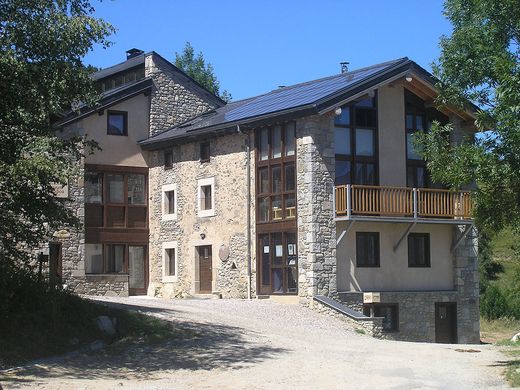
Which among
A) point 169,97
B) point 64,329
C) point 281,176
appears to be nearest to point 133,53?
point 169,97

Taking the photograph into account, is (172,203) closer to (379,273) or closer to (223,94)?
A: (379,273)

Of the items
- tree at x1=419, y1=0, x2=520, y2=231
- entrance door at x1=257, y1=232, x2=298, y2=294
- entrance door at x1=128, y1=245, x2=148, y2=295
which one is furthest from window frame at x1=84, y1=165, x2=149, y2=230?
tree at x1=419, y1=0, x2=520, y2=231

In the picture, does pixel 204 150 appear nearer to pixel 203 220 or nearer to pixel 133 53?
pixel 203 220

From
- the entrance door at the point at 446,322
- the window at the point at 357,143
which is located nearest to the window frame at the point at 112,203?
the window at the point at 357,143

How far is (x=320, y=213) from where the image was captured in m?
27.9

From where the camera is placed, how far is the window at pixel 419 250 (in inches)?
1189

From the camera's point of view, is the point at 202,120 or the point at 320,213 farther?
the point at 202,120

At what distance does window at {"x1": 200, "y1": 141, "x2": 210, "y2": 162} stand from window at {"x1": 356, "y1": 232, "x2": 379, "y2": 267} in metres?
6.85

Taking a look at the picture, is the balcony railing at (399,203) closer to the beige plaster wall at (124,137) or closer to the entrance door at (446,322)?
the entrance door at (446,322)

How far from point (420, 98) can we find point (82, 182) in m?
12.8

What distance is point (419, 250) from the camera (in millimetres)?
30469

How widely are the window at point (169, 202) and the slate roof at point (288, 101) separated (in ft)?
5.74

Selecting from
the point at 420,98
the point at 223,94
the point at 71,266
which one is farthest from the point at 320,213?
the point at 223,94

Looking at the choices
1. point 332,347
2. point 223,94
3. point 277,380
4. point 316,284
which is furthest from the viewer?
point 223,94
